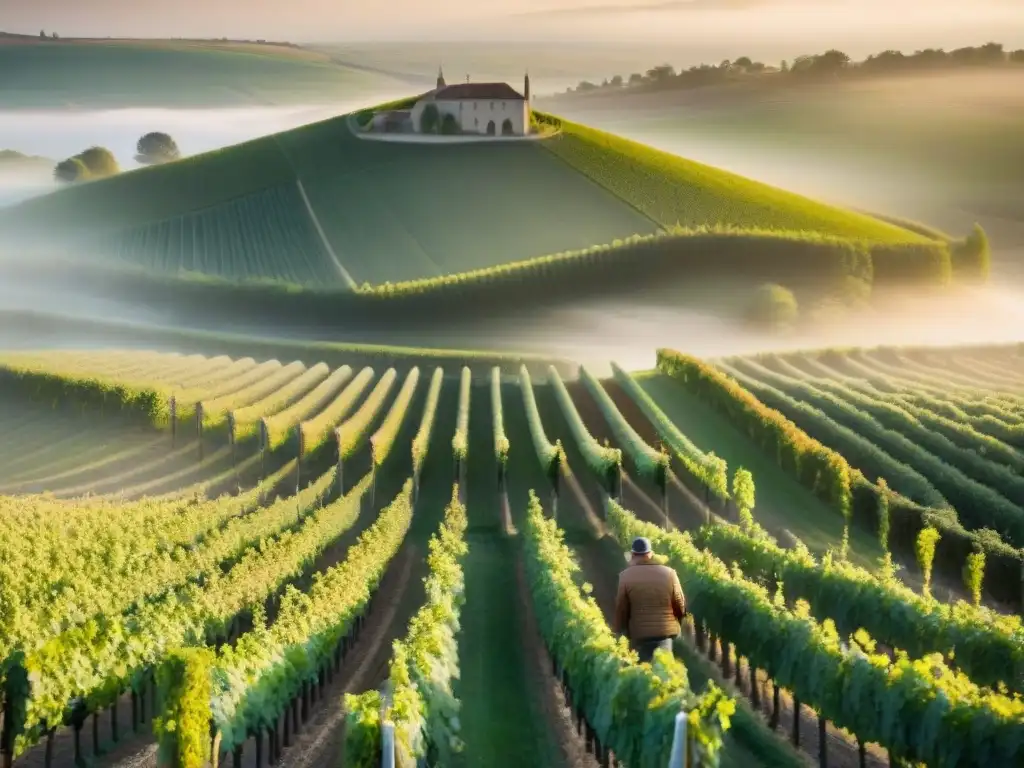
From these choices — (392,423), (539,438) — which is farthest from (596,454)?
(392,423)

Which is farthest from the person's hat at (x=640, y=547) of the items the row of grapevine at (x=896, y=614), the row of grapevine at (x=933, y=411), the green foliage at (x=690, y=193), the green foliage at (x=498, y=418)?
the green foliage at (x=690, y=193)

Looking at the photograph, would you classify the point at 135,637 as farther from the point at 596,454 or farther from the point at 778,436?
the point at 778,436

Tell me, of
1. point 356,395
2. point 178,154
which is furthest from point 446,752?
point 178,154

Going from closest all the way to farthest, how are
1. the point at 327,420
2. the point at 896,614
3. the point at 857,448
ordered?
1. the point at 896,614
2. the point at 857,448
3. the point at 327,420

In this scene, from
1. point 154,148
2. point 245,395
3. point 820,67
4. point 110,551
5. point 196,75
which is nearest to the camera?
point 110,551

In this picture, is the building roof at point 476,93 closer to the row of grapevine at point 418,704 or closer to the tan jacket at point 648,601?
the row of grapevine at point 418,704

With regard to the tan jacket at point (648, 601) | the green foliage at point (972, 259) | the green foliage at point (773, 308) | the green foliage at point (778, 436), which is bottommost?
the green foliage at point (773, 308)
